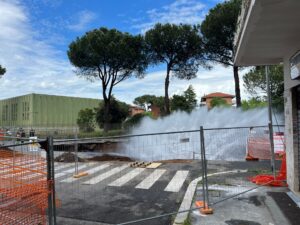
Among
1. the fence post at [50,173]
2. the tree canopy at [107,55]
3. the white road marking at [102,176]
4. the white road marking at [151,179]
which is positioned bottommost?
the white road marking at [151,179]

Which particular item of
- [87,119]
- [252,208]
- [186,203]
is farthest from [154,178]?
[87,119]

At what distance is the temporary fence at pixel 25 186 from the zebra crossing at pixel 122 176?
1.55m

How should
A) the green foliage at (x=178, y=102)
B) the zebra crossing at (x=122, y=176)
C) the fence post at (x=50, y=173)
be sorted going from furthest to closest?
1. the green foliage at (x=178, y=102)
2. the zebra crossing at (x=122, y=176)
3. the fence post at (x=50, y=173)

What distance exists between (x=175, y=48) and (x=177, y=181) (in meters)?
28.5

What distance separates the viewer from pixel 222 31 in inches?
1152

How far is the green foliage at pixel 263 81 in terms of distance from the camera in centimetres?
3362

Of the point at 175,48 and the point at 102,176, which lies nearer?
the point at 102,176

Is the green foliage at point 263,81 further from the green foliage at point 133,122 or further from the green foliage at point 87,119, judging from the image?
the green foliage at point 87,119

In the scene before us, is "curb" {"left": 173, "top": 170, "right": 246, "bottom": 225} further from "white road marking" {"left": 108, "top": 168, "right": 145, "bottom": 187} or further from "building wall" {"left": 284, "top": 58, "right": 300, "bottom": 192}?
"building wall" {"left": 284, "top": 58, "right": 300, "bottom": 192}

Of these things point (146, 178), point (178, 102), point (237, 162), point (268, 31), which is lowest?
point (146, 178)

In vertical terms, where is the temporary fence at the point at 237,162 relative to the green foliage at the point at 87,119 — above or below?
below

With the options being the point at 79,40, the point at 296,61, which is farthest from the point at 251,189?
the point at 79,40

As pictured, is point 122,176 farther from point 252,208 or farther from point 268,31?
point 268,31

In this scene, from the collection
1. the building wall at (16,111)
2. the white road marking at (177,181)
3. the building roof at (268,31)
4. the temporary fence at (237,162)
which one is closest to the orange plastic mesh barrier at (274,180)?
the temporary fence at (237,162)
